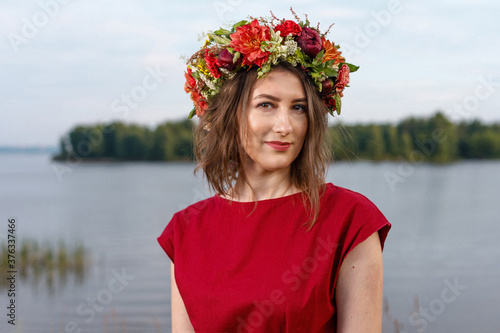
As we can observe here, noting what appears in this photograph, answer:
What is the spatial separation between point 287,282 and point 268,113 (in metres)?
0.64

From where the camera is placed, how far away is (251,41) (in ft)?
7.67

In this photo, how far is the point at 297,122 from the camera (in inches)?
86.3

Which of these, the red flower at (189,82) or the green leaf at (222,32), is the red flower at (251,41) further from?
the red flower at (189,82)

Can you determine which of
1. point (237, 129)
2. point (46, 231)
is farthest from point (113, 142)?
point (237, 129)

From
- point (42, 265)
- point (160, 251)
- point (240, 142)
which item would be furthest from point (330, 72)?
point (160, 251)

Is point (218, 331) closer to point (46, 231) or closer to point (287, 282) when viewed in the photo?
point (287, 282)

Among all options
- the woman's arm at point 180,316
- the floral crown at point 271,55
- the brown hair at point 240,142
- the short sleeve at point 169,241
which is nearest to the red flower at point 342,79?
the floral crown at point 271,55

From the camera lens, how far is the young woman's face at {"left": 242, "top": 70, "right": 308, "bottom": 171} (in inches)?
85.7

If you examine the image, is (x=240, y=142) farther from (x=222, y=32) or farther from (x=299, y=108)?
(x=222, y=32)

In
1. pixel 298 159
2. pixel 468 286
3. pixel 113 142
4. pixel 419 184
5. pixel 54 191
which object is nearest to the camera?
pixel 298 159

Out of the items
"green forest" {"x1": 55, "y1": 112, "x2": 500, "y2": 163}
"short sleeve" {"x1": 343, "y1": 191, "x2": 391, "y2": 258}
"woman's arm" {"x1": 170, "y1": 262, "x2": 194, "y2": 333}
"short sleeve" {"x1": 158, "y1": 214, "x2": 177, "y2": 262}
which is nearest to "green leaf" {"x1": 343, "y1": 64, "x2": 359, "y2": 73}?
"short sleeve" {"x1": 343, "y1": 191, "x2": 391, "y2": 258}

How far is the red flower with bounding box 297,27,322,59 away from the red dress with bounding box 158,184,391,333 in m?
0.55

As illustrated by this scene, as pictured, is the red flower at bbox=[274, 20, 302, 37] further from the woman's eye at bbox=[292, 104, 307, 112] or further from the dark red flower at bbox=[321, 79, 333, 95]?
the woman's eye at bbox=[292, 104, 307, 112]

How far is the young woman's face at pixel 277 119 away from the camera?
2176 mm
